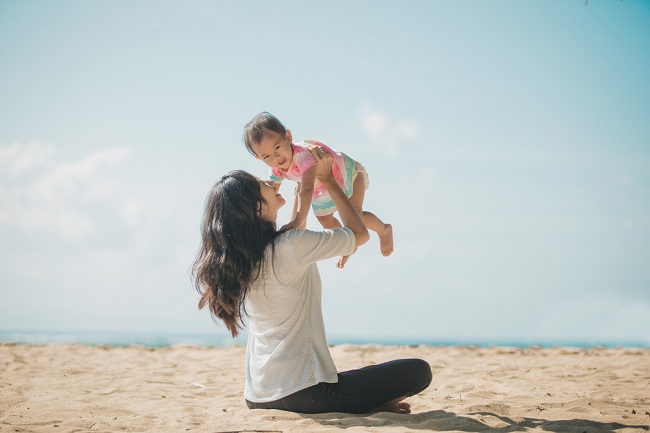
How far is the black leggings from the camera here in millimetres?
3309

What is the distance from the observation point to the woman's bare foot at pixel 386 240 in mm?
4859

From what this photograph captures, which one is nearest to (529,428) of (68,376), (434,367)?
(434,367)

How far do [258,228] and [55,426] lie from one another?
1710mm

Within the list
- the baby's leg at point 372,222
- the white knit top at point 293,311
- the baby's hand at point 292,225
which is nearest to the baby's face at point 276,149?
the baby's leg at point 372,222

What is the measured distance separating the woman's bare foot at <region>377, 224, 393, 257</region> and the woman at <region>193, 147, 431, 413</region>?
144 centimetres

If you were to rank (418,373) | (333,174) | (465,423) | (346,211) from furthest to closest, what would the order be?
(333,174) < (346,211) < (418,373) < (465,423)

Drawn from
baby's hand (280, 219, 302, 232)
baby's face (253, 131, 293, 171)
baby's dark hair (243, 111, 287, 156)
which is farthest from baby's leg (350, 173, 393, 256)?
baby's hand (280, 219, 302, 232)

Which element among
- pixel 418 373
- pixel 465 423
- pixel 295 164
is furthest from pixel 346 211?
pixel 465 423

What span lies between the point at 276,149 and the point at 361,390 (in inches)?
84.9

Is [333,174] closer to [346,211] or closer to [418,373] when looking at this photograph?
[346,211]

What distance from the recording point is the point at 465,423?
3.33m

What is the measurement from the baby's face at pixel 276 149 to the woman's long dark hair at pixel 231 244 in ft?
4.60

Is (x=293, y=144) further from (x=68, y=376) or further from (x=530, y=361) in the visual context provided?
(x=530, y=361)

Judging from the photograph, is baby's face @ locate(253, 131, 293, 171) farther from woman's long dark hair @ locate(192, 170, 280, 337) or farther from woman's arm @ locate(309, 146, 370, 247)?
woman's long dark hair @ locate(192, 170, 280, 337)
